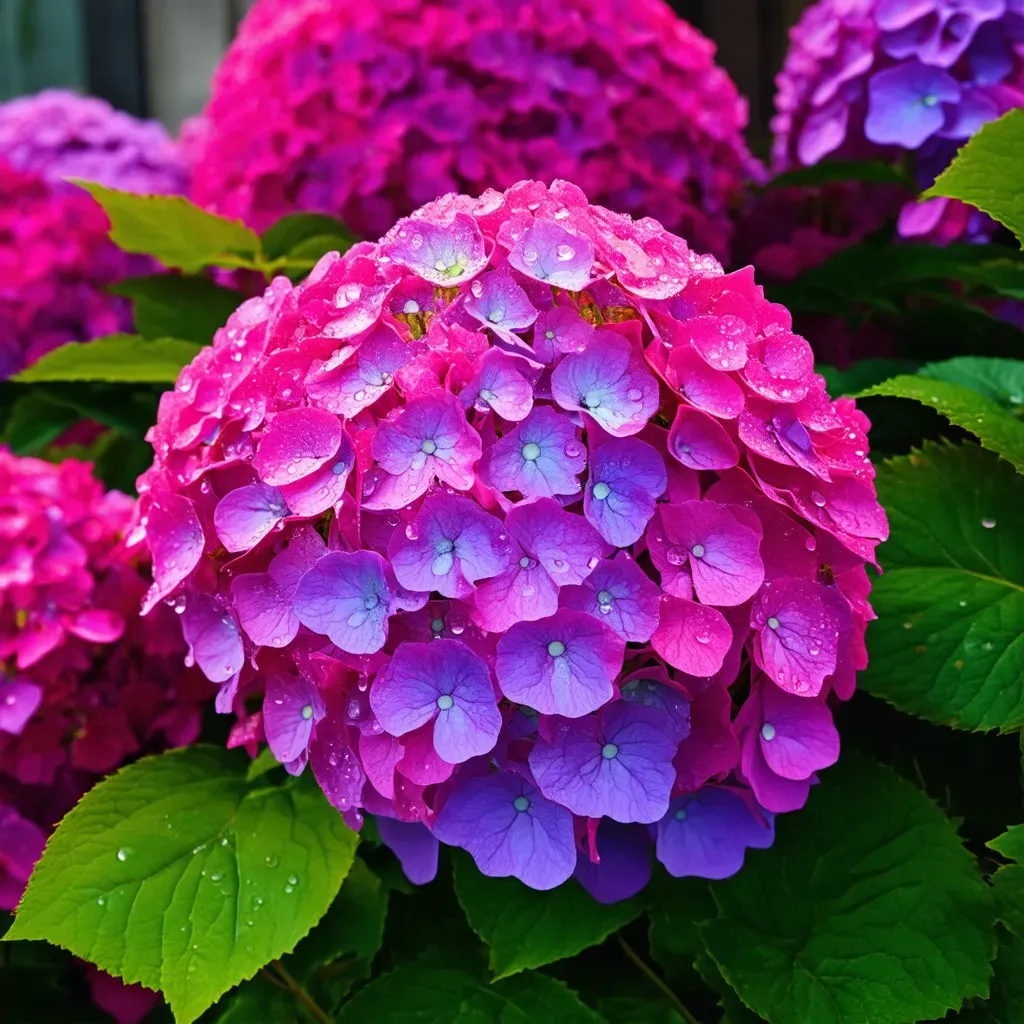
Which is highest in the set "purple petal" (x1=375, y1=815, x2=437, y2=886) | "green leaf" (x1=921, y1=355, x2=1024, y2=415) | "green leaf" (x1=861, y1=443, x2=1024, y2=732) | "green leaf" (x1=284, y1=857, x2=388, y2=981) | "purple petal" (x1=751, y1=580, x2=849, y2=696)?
"purple petal" (x1=751, y1=580, x2=849, y2=696)

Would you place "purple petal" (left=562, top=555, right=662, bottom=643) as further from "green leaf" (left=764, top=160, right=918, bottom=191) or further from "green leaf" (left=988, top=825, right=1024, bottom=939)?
"green leaf" (left=764, top=160, right=918, bottom=191)

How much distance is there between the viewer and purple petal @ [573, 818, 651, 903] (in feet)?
2.04

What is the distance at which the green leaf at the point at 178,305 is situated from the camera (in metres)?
0.99

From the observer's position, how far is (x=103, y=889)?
24.4 inches

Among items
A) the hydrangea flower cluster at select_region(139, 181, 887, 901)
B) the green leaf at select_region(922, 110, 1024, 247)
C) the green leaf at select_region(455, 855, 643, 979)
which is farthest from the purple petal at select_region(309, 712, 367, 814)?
the green leaf at select_region(922, 110, 1024, 247)

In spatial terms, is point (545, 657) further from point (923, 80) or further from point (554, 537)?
point (923, 80)

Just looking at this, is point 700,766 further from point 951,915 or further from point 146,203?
point 146,203

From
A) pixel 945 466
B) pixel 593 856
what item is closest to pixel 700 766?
pixel 593 856

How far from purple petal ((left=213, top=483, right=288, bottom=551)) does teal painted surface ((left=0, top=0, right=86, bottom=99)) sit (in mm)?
2530

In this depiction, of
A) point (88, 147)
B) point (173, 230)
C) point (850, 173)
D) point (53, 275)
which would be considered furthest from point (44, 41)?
point (850, 173)

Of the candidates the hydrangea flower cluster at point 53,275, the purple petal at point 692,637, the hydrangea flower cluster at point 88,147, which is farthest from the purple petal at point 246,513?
the hydrangea flower cluster at point 88,147

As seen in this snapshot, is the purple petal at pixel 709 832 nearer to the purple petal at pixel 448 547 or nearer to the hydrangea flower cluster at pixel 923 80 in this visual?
the purple petal at pixel 448 547

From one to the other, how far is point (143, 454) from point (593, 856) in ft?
2.29

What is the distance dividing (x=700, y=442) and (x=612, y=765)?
0.56 feet
